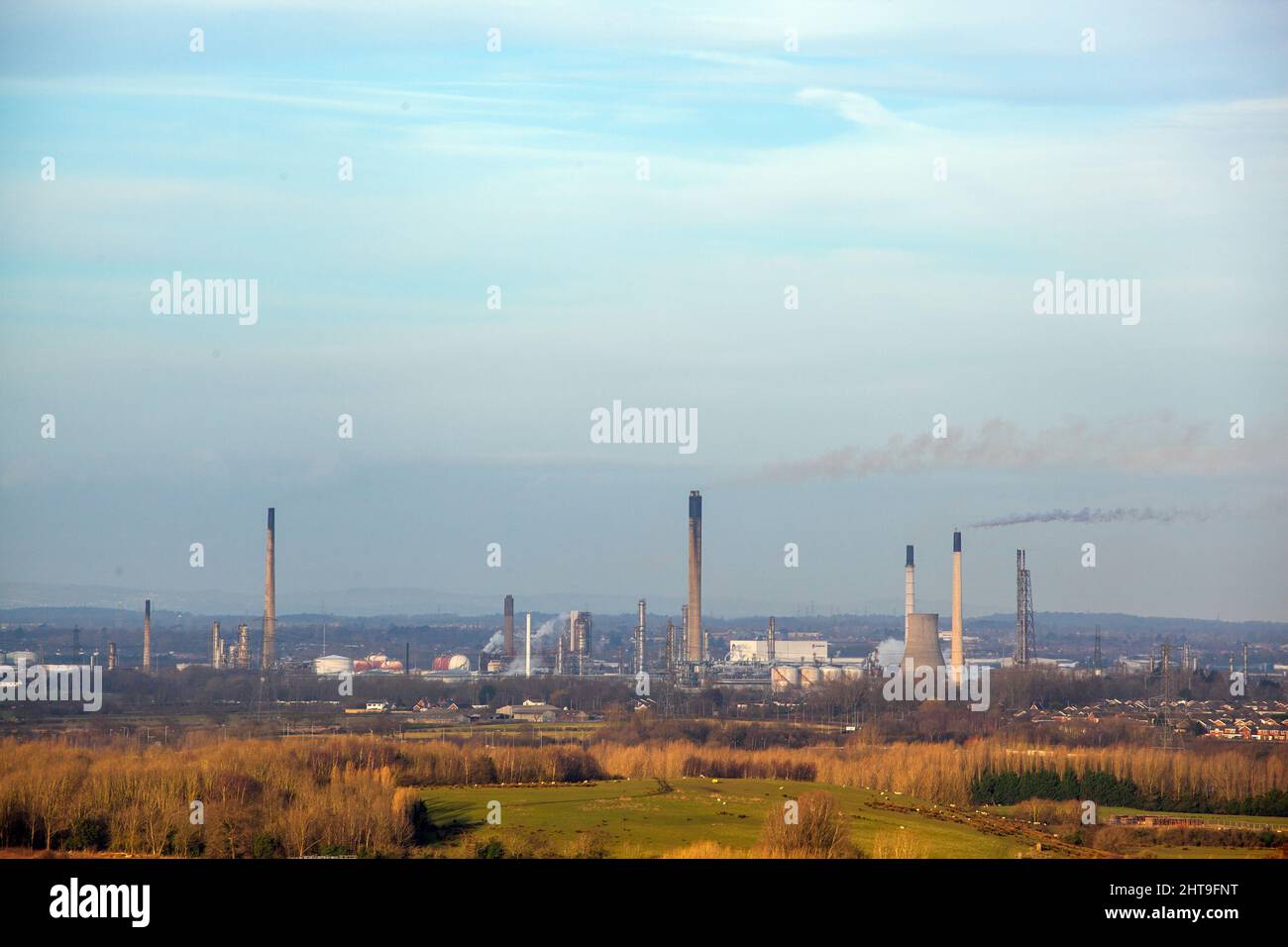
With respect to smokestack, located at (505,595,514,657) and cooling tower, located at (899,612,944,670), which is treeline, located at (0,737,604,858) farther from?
smokestack, located at (505,595,514,657)

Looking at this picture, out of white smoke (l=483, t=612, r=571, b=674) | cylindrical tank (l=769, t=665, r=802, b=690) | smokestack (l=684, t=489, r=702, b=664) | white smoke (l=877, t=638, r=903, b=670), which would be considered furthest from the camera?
white smoke (l=483, t=612, r=571, b=674)

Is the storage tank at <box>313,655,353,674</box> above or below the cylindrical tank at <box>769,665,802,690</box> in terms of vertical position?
above

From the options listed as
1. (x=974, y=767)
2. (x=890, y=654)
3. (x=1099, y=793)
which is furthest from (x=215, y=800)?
(x=890, y=654)

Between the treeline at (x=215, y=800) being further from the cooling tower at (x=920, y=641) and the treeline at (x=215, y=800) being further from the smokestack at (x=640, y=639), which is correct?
the smokestack at (x=640, y=639)

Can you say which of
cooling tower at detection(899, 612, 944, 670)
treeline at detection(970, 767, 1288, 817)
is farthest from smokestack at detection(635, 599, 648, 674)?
treeline at detection(970, 767, 1288, 817)

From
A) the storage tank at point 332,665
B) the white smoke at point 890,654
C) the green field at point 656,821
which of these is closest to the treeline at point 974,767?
the green field at point 656,821
